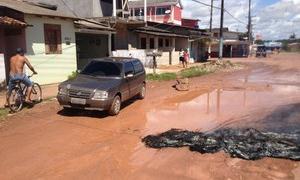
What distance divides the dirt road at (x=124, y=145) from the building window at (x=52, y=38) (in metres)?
6.88

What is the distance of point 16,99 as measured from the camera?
11.7m

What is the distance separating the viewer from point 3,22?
15.5 meters

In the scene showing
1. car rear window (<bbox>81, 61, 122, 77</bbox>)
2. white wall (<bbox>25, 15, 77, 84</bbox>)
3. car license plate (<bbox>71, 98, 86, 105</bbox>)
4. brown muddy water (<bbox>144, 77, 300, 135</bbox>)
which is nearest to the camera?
brown muddy water (<bbox>144, 77, 300, 135</bbox>)

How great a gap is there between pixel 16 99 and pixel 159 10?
146 feet

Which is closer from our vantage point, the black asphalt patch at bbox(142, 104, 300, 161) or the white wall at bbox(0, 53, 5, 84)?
the black asphalt patch at bbox(142, 104, 300, 161)

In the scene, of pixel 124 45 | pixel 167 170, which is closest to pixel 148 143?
pixel 167 170

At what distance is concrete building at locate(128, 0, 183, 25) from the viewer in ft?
173

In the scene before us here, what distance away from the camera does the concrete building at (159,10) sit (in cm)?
5262

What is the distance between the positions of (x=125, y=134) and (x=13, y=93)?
4.63m

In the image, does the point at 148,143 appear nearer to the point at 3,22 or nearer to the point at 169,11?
the point at 3,22

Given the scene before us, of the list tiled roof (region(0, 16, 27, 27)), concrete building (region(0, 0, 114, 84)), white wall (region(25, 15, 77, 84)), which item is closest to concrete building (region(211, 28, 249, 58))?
concrete building (region(0, 0, 114, 84))

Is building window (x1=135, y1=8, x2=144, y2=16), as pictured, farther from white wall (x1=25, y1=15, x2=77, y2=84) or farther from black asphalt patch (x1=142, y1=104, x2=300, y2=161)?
black asphalt patch (x1=142, y1=104, x2=300, y2=161)

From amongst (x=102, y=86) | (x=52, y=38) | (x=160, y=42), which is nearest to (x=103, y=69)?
(x=102, y=86)

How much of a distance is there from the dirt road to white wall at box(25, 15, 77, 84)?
590 cm
